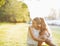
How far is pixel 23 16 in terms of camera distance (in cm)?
124

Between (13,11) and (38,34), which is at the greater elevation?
(13,11)

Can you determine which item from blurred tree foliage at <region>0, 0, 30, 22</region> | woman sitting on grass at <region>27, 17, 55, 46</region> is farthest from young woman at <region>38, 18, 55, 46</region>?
blurred tree foliage at <region>0, 0, 30, 22</region>

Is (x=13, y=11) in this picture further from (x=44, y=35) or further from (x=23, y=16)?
(x=44, y=35)

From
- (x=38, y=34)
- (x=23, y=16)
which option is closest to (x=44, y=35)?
(x=38, y=34)

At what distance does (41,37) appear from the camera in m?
1.21

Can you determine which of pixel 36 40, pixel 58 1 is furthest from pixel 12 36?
pixel 58 1

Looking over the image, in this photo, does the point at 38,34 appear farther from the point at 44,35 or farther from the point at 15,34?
the point at 15,34

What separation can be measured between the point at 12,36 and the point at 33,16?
25cm

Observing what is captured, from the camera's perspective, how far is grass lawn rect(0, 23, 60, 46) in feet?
3.95

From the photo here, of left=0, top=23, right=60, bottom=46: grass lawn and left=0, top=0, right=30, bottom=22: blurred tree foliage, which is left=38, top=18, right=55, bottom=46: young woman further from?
left=0, top=0, right=30, bottom=22: blurred tree foliage

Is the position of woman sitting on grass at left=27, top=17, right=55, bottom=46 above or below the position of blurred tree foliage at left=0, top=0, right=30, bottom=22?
below

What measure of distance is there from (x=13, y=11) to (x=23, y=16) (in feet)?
0.32

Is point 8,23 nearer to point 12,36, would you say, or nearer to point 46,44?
point 12,36

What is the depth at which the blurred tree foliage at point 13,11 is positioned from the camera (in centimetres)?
124
